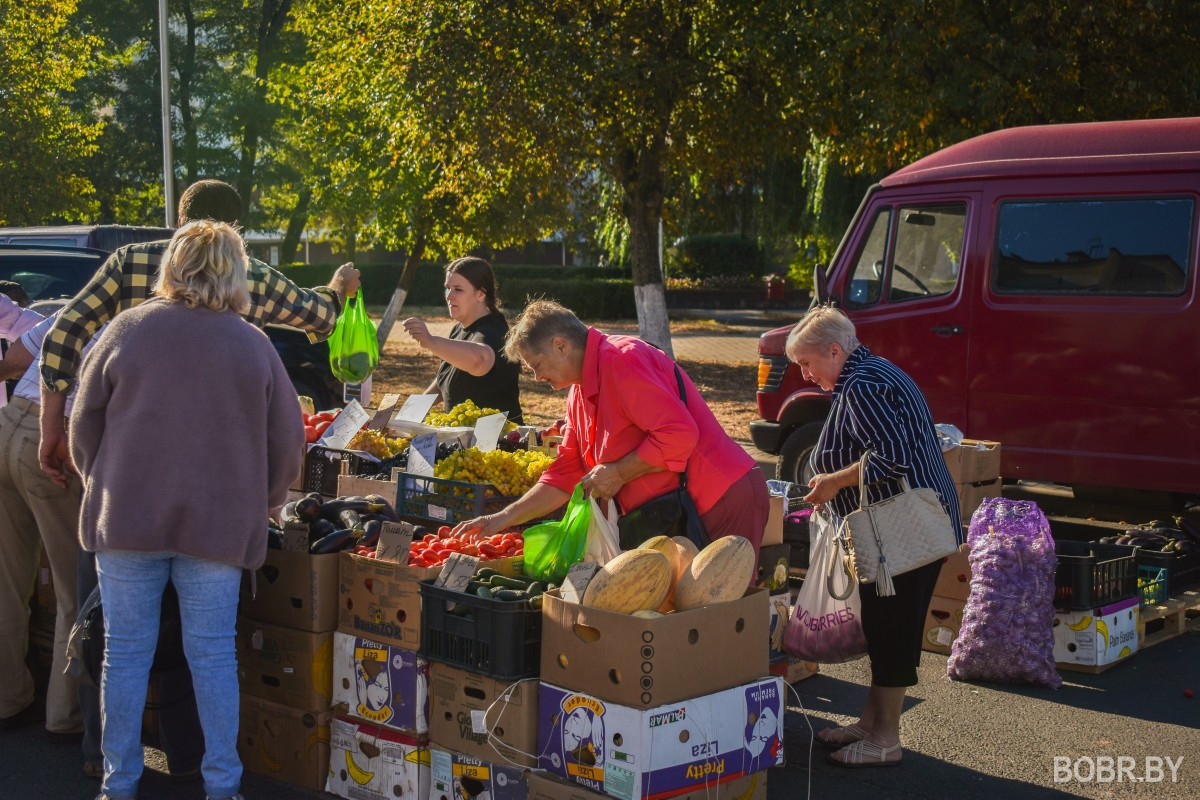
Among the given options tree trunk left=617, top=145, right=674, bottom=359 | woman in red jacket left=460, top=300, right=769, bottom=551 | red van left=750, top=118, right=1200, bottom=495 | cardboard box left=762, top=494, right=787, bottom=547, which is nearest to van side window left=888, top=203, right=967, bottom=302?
red van left=750, top=118, right=1200, bottom=495

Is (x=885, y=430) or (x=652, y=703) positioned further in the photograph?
(x=885, y=430)

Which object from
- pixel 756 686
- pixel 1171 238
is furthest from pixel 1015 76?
pixel 756 686

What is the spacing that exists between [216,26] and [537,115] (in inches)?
890

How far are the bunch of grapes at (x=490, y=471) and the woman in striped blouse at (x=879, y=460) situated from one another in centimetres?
146

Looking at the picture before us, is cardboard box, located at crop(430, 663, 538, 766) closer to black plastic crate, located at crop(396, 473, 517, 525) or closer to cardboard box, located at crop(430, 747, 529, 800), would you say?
A: cardboard box, located at crop(430, 747, 529, 800)

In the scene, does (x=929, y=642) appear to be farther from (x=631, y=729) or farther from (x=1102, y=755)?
(x=631, y=729)

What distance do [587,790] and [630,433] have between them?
147 cm

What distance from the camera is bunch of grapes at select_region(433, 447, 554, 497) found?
5.86m

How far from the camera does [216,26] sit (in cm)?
3522

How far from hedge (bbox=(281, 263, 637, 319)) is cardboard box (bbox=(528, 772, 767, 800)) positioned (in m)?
31.0

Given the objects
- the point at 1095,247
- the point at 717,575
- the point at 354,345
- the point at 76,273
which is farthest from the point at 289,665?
the point at 76,273

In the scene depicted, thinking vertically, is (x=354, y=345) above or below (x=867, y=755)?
above

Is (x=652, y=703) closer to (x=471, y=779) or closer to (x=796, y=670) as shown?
(x=471, y=779)

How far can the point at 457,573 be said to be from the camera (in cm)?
441
